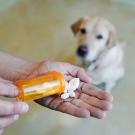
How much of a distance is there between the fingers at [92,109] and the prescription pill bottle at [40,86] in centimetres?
7

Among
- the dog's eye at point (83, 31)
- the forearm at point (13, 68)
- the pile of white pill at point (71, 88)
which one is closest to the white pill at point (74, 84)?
the pile of white pill at point (71, 88)

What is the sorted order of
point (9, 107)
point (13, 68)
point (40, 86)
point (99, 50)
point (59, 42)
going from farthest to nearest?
1. point (59, 42)
2. point (99, 50)
3. point (13, 68)
4. point (40, 86)
5. point (9, 107)

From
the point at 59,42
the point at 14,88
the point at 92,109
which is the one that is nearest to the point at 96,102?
the point at 92,109

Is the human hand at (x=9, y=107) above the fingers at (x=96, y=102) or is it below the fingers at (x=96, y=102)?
below

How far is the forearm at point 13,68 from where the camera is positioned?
4.20ft

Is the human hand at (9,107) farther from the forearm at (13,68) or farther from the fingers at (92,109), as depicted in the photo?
the forearm at (13,68)

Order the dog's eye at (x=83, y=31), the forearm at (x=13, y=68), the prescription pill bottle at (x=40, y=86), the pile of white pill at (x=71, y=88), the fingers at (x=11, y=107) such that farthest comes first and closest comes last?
the dog's eye at (x=83, y=31) < the forearm at (x=13, y=68) < the pile of white pill at (x=71, y=88) < the prescription pill bottle at (x=40, y=86) < the fingers at (x=11, y=107)

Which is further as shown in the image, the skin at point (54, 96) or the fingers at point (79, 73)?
the fingers at point (79, 73)

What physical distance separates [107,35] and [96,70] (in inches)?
8.8

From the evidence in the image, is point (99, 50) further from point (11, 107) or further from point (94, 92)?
point (11, 107)

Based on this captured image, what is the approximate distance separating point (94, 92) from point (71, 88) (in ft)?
0.28

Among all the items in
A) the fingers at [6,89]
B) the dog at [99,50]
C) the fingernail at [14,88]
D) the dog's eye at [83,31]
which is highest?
the dog's eye at [83,31]

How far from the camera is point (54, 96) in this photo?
1.13 m

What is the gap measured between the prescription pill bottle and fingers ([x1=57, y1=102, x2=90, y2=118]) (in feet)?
0.17
